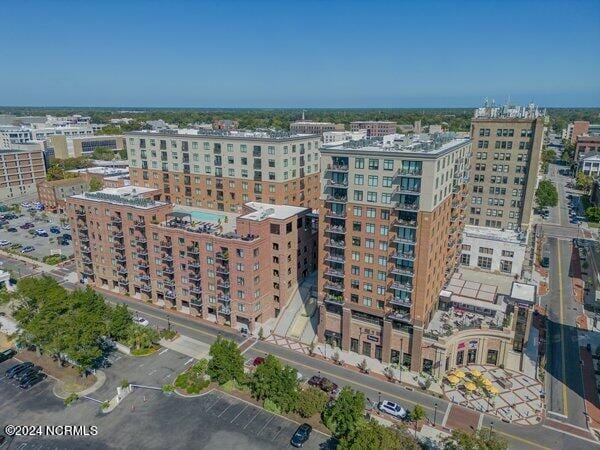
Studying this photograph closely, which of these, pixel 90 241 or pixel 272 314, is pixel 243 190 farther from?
pixel 90 241

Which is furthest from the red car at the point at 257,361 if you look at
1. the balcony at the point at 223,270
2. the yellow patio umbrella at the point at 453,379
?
the yellow patio umbrella at the point at 453,379

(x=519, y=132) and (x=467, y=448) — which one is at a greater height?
(x=519, y=132)

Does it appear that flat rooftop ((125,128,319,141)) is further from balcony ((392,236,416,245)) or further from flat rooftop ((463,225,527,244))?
flat rooftop ((463,225,527,244))

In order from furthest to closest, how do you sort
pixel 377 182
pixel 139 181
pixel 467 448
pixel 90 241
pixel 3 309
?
pixel 139 181 < pixel 90 241 < pixel 3 309 < pixel 377 182 < pixel 467 448

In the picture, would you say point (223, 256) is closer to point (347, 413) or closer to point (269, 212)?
point (269, 212)

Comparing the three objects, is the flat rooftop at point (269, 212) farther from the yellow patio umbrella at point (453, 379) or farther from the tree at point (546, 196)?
the tree at point (546, 196)

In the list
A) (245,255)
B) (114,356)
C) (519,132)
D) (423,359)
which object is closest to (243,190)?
(245,255)
